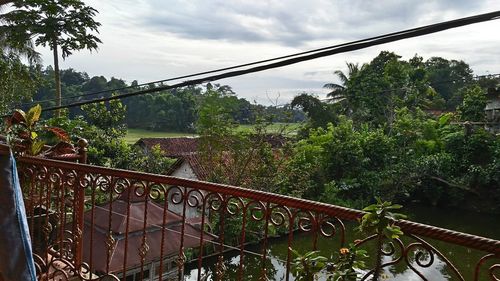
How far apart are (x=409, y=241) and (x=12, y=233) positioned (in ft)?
33.4

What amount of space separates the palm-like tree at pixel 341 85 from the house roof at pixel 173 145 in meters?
8.77

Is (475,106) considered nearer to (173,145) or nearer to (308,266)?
(173,145)

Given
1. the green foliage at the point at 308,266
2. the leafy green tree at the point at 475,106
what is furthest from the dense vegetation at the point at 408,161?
the green foliage at the point at 308,266

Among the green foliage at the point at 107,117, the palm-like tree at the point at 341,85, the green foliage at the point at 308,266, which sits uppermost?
the palm-like tree at the point at 341,85

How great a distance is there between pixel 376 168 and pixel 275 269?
7.46 m

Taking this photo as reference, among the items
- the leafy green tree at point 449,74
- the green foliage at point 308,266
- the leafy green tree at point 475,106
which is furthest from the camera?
the leafy green tree at point 449,74

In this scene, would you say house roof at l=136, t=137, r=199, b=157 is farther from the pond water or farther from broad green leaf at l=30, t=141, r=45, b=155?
broad green leaf at l=30, t=141, r=45, b=155

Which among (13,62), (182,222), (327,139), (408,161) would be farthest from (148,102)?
(182,222)

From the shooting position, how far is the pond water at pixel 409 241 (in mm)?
9820

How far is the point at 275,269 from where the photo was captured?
1026 centimetres

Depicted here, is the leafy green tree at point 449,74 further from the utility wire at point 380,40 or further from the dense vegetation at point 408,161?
the utility wire at point 380,40

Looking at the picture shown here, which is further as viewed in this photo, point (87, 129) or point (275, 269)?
point (87, 129)

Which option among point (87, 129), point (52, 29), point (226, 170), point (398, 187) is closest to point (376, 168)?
point (398, 187)

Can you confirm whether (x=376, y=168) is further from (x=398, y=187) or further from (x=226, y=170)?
(x=226, y=170)
